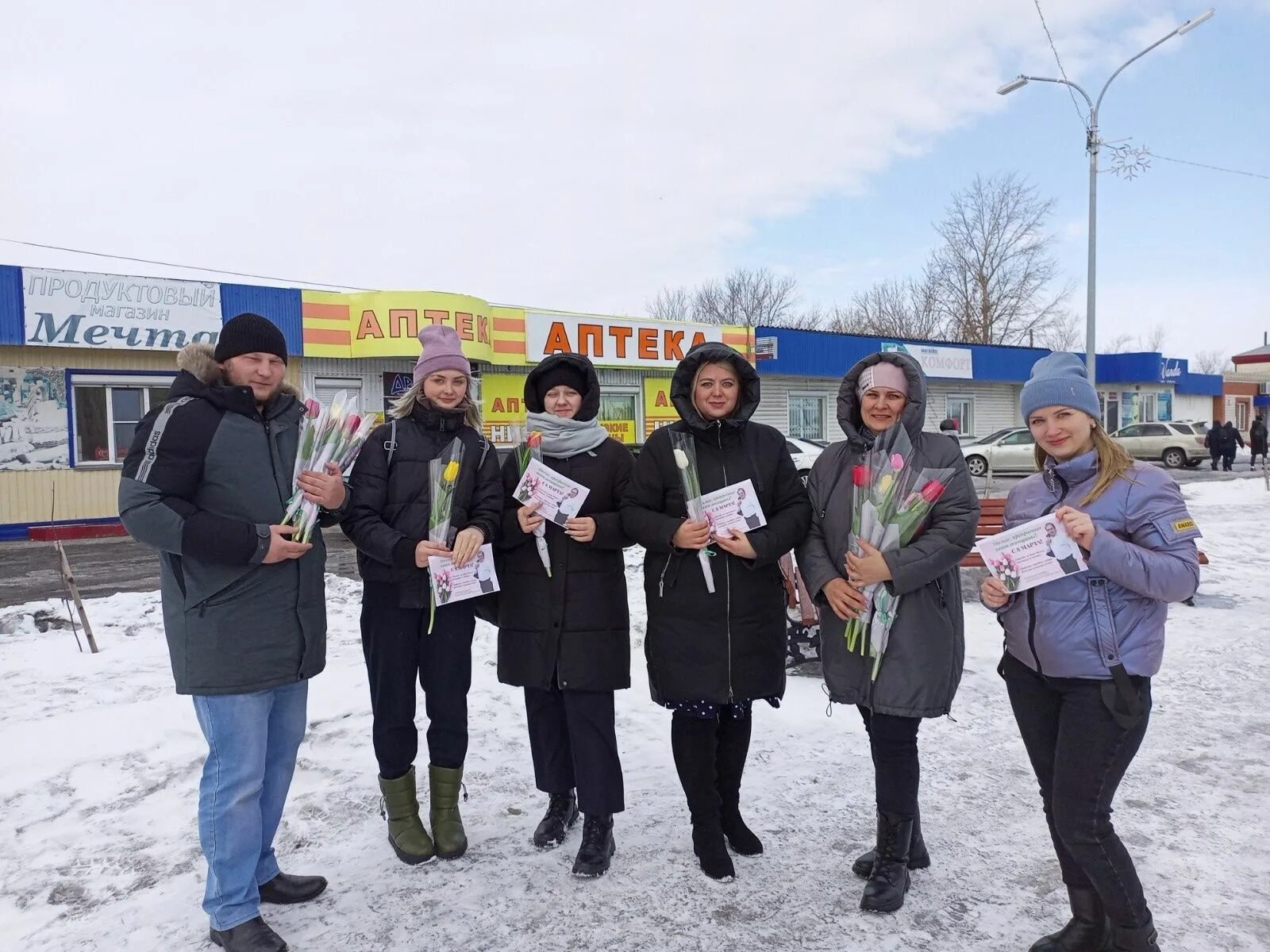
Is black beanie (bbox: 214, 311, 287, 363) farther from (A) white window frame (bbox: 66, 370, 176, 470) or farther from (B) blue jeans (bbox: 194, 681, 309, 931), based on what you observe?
(A) white window frame (bbox: 66, 370, 176, 470)

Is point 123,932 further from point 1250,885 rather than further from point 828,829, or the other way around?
point 1250,885

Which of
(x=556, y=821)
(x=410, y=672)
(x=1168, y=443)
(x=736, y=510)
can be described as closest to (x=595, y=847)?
(x=556, y=821)

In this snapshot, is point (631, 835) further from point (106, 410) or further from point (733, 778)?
point (106, 410)

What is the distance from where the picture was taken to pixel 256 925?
2.68 meters

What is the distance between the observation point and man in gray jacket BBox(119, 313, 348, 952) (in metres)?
2.64

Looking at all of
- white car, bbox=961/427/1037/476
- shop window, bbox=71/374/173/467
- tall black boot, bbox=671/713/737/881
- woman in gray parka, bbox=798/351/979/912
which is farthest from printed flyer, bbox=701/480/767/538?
white car, bbox=961/427/1037/476

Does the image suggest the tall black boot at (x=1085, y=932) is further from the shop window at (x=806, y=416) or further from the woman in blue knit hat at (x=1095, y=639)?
the shop window at (x=806, y=416)

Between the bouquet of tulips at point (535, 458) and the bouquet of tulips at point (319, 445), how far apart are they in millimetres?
663

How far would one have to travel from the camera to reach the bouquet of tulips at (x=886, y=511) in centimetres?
295

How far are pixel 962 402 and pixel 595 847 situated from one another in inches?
1086

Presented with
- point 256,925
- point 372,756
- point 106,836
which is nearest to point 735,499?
point 256,925

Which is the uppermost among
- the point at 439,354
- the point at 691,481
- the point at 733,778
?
the point at 439,354

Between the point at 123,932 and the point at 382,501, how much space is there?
66.7 inches

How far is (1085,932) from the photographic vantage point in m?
2.61
